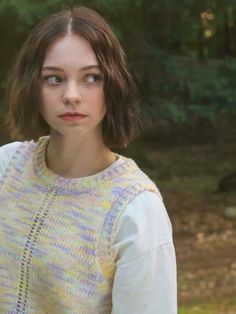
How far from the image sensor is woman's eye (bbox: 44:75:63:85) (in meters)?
1.34

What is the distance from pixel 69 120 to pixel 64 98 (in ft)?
0.15

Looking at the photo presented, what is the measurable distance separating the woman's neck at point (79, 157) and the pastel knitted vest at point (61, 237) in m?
0.02

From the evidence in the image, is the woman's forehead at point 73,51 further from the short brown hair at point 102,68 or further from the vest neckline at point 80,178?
the vest neckline at point 80,178

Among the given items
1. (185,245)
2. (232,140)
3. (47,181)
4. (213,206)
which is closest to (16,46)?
(185,245)

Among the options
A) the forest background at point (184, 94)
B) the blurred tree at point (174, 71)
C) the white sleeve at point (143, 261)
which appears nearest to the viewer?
the white sleeve at point (143, 261)

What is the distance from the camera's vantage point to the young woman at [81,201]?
1.32m

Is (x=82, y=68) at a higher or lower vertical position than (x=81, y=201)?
higher

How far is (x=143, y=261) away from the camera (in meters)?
1.30

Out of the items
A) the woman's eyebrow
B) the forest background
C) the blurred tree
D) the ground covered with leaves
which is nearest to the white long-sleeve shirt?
the woman's eyebrow

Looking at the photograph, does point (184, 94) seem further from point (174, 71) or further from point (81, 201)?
point (81, 201)

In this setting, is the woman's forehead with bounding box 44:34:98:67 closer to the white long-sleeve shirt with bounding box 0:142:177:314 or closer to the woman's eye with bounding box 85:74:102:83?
the woman's eye with bounding box 85:74:102:83

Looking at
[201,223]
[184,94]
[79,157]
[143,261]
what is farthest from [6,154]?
[201,223]

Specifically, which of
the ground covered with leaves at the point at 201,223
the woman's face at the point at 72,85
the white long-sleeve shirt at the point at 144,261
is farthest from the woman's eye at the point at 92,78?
the ground covered with leaves at the point at 201,223

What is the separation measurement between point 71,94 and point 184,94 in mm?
5613
